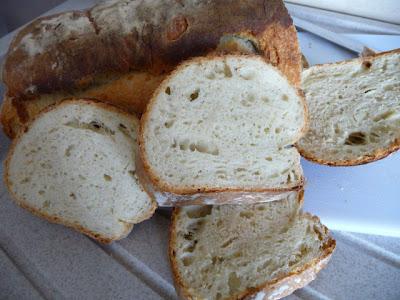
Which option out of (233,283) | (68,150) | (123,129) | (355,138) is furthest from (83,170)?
(355,138)

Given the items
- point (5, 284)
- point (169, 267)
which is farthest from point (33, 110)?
point (169, 267)

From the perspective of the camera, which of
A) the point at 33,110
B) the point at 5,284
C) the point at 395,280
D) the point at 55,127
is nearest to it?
the point at 395,280

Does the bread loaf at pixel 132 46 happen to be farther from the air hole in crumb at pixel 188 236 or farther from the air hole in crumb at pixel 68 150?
the air hole in crumb at pixel 188 236

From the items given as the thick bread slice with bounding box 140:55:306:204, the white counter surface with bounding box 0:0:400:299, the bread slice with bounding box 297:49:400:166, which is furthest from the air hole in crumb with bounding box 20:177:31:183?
the bread slice with bounding box 297:49:400:166

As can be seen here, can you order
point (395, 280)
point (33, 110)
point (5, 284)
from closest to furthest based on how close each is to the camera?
point (395, 280)
point (5, 284)
point (33, 110)

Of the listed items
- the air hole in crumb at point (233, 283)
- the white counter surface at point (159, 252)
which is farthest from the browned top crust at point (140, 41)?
the air hole in crumb at point (233, 283)

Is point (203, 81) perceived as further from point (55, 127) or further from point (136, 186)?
point (55, 127)

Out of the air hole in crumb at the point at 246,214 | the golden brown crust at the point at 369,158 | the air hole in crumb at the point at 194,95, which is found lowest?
the air hole in crumb at the point at 246,214

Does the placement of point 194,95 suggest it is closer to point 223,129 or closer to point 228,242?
point 223,129
